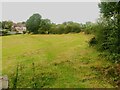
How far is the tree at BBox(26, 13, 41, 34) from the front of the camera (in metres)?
57.7

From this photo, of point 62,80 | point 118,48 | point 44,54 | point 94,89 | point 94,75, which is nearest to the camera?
point 94,89

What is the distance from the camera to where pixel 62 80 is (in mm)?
16250

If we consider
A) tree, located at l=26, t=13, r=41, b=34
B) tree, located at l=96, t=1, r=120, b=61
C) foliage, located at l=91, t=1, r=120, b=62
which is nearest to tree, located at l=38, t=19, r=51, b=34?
tree, located at l=26, t=13, r=41, b=34

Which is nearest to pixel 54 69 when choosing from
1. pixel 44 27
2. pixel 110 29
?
pixel 110 29

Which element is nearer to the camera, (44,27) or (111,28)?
(111,28)

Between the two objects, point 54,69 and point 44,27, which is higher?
point 44,27

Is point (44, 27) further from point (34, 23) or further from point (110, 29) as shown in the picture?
point (110, 29)

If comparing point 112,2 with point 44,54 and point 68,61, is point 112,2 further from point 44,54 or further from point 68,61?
point 44,54

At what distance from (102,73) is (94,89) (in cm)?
321

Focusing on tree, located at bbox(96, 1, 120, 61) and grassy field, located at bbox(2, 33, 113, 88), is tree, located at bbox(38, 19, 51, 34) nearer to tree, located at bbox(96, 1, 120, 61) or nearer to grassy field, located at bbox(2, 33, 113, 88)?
grassy field, located at bbox(2, 33, 113, 88)

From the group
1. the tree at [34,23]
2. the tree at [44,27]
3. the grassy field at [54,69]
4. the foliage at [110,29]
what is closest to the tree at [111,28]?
the foliage at [110,29]

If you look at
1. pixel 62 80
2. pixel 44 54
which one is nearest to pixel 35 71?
pixel 62 80

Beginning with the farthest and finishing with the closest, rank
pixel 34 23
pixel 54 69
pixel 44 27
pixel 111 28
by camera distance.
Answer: pixel 34 23 → pixel 44 27 → pixel 111 28 → pixel 54 69

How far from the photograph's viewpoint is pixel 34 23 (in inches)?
2315
